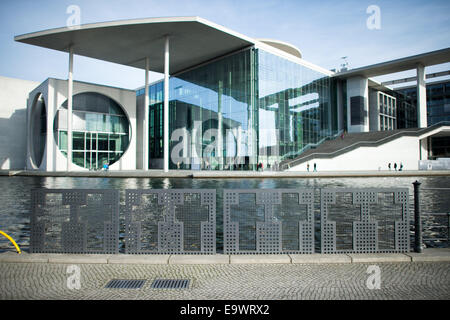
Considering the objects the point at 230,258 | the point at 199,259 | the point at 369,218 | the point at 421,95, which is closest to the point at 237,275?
the point at 230,258

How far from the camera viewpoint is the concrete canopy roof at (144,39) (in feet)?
108

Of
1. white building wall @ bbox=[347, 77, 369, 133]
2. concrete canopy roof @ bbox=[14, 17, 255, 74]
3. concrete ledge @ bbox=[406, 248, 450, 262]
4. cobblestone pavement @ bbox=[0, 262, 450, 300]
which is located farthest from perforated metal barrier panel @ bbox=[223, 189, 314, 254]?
white building wall @ bbox=[347, 77, 369, 133]

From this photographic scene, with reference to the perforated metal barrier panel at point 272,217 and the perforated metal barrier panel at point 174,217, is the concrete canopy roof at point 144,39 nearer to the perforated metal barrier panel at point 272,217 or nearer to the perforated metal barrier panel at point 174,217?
the perforated metal barrier panel at point 174,217

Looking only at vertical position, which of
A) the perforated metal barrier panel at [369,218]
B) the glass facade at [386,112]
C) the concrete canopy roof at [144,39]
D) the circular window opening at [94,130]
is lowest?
the perforated metal barrier panel at [369,218]

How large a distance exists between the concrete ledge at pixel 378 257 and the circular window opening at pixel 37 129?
49.3 metres

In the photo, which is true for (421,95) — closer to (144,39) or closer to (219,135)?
(219,135)

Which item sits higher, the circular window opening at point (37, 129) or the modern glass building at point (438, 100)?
the modern glass building at point (438, 100)

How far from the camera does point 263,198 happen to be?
5.55 metres

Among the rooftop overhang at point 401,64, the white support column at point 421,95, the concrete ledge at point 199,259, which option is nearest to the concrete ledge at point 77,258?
the concrete ledge at point 199,259

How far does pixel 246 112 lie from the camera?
38125mm

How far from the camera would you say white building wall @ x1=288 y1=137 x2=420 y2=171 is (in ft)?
121

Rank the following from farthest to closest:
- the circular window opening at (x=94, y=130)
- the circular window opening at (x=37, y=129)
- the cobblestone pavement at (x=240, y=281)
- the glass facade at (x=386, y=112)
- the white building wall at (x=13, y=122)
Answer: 1. the glass facade at (x=386, y=112)
2. the white building wall at (x=13, y=122)
3. the circular window opening at (x=37, y=129)
4. the circular window opening at (x=94, y=130)
5. the cobblestone pavement at (x=240, y=281)

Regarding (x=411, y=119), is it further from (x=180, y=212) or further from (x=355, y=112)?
(x=180, y=212)
